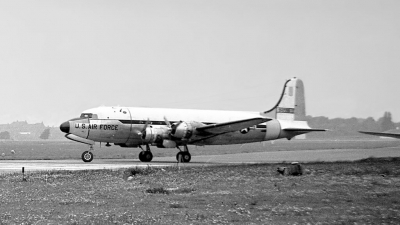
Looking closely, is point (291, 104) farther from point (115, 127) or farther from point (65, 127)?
point (65, 127)

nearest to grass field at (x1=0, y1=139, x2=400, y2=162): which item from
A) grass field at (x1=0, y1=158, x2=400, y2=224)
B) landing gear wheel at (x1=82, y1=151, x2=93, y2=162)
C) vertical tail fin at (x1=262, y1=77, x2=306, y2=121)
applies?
landing gear wheel at (x1=82, y1=151, x2=93, y2=162)

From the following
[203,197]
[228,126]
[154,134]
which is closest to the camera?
[203,197]

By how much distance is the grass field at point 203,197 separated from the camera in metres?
13.1

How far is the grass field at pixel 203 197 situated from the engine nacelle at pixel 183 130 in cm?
1111

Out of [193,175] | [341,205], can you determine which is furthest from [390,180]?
[193,175]

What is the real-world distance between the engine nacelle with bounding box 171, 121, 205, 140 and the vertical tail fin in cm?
852

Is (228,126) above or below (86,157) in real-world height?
above

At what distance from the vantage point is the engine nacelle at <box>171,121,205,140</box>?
35.9 m

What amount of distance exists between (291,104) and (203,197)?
2779 centimetres

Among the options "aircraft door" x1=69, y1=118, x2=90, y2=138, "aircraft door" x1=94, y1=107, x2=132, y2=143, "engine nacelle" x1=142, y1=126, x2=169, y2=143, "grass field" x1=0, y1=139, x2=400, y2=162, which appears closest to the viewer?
"aircraft door" x1=69, y1=118, x2=90, y2=138

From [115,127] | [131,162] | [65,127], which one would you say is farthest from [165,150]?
[65,127]

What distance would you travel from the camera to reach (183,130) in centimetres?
3597

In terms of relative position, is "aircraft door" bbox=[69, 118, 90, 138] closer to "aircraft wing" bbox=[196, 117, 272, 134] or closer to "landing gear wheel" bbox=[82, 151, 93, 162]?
"landing gear wheel" bbox=[82, 151, 93, 162]

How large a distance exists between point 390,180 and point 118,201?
10.7 metres
